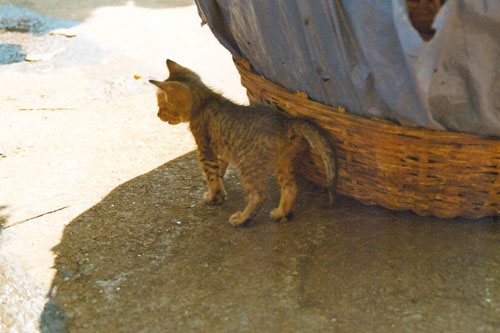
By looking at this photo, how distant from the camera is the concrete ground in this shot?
252 cm

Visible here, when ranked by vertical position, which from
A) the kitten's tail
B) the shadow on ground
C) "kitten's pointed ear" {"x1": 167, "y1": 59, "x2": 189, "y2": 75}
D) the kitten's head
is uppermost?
"kitten's pointed ear" {"x1": 167, "y1": 59, "x2": 189, "y2": 75}

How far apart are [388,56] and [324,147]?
0.68m

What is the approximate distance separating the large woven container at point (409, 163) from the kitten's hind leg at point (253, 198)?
0.44 meters

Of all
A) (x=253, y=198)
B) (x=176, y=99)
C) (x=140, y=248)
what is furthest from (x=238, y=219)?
(x=176, y=99)

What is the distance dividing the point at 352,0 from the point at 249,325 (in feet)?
4.89

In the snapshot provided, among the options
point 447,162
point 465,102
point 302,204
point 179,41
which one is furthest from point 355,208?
point 179,41

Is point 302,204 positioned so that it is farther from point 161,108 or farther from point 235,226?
point 161,108

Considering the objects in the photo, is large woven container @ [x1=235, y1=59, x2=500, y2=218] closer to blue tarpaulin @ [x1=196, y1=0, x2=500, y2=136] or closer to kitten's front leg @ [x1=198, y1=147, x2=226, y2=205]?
blue tarpaulin @ [x1=196, y1=0, x2=500, y2=136]

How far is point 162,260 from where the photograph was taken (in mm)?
2949

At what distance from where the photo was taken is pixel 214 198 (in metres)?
3.41

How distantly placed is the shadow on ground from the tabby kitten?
177 mm

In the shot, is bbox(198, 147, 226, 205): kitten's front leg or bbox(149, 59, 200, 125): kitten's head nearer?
bbox(149, 59, 200, 125): kitten's head

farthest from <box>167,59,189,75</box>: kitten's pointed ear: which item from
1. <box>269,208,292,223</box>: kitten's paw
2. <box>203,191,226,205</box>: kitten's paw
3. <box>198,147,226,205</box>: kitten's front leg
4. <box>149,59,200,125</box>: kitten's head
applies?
<box>269,208,292,223</box>: kitten's paw

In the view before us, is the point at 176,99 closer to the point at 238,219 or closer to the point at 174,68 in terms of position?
the point at 174,68
